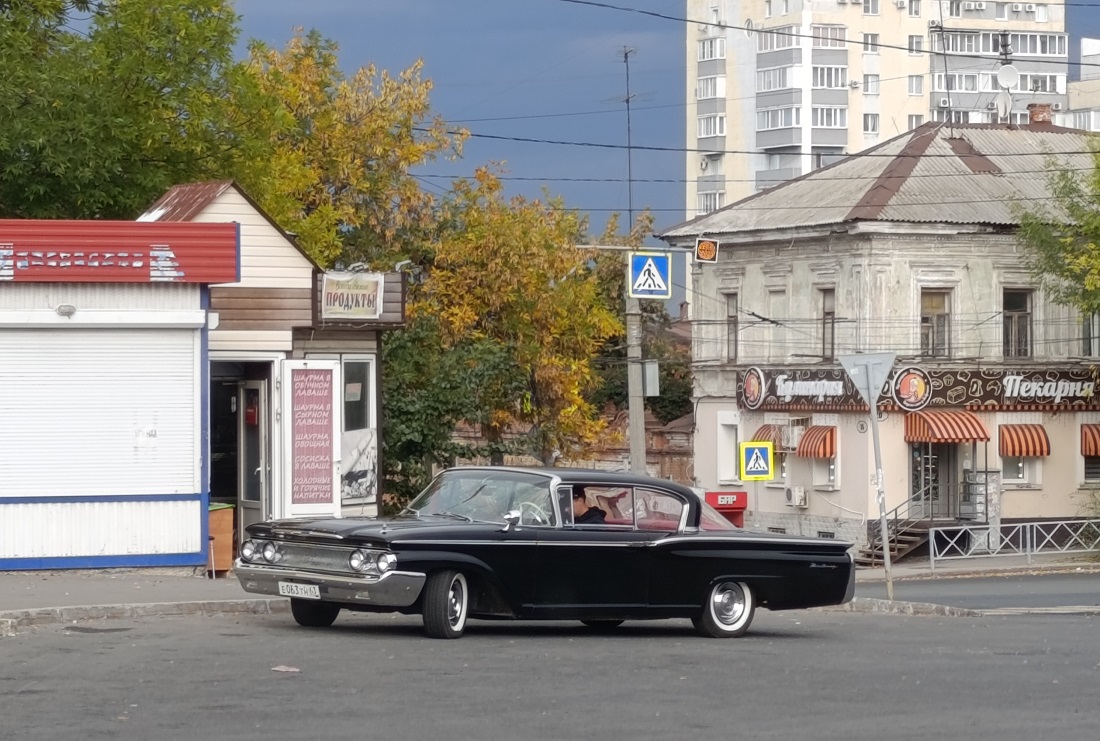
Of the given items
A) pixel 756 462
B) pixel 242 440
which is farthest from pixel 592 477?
pixel 756 462

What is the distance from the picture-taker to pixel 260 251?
22.3 m

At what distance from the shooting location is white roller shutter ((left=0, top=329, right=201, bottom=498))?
1962cm

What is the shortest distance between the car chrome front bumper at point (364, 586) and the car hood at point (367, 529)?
0.92 feet

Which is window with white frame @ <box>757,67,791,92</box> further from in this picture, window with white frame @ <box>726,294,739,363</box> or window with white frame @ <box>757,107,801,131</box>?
window with white frame @ <box>726,294,739,363</box>

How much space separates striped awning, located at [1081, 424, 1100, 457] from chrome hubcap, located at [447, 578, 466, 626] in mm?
39140

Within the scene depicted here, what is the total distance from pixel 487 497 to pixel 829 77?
93767mm

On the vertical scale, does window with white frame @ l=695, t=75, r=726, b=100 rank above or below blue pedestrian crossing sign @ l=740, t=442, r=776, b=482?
above

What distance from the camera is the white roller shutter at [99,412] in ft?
64.4

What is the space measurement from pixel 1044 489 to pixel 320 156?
68.7 ft

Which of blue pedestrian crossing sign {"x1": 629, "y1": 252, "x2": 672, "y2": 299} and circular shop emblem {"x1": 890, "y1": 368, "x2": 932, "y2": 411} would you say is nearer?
blue pedestrian crossing sign {"x1": 629, "y1": 252, "x2": 672, "y2": 299}

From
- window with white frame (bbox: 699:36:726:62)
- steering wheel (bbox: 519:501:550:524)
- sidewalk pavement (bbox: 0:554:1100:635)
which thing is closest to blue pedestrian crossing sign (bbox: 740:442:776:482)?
sidewalk pavement (bbox: 0:554:1100:635)

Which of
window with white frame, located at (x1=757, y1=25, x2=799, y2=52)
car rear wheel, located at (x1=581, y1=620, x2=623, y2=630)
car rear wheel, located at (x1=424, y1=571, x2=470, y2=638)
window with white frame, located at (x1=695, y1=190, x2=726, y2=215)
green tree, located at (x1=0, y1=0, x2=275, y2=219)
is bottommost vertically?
car rear wheel, located at (x1=581, y1=620, x2=623, y2=630)

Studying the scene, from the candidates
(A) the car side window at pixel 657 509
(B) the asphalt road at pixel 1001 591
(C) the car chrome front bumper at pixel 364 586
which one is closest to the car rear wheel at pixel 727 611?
(A) the car side window at pixel 657 509

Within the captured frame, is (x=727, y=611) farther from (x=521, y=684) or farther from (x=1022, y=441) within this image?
(x=1022, y=441)
